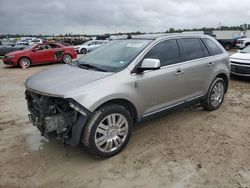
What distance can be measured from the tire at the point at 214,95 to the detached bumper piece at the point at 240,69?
3386 mm

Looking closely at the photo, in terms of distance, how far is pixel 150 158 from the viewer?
344 centimetres

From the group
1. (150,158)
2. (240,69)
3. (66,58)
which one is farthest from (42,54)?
(150,158)

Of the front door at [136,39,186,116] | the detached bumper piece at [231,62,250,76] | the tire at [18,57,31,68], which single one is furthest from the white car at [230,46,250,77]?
the tire at [18,57,31,68]

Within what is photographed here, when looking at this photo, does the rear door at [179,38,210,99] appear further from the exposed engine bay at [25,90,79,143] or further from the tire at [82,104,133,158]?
the exposed engine bay at [25,90,79,143]

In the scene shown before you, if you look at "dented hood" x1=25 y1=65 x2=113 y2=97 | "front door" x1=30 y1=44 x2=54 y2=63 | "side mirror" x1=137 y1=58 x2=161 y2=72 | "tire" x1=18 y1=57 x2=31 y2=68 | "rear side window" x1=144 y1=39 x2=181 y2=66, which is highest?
"rear side window" x1=144 y1=39 x2=181 y2=66

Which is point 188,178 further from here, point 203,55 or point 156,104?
point 203,55

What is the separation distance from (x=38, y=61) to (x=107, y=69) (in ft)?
38.1

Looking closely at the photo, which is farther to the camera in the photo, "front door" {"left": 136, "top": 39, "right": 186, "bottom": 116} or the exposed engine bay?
"front door" {"left": 136, "top": 39, "right": 186, "bottom": 116}

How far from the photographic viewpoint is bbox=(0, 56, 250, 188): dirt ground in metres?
2.96

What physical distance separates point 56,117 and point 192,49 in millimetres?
2919

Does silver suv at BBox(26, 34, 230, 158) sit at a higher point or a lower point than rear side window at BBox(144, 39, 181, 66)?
lower

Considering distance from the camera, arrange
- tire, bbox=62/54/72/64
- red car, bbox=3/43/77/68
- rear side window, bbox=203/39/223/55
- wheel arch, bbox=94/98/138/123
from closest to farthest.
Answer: wheel arch, bbox=94/98/138/123, rear side window, bbox=203/39/223/55, red car, bbox=3/43/77/68, tire, bbox=62/54/72/64

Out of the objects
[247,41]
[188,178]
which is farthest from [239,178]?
[247,41]

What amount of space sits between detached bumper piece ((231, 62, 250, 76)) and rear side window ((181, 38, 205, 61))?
4.29m
